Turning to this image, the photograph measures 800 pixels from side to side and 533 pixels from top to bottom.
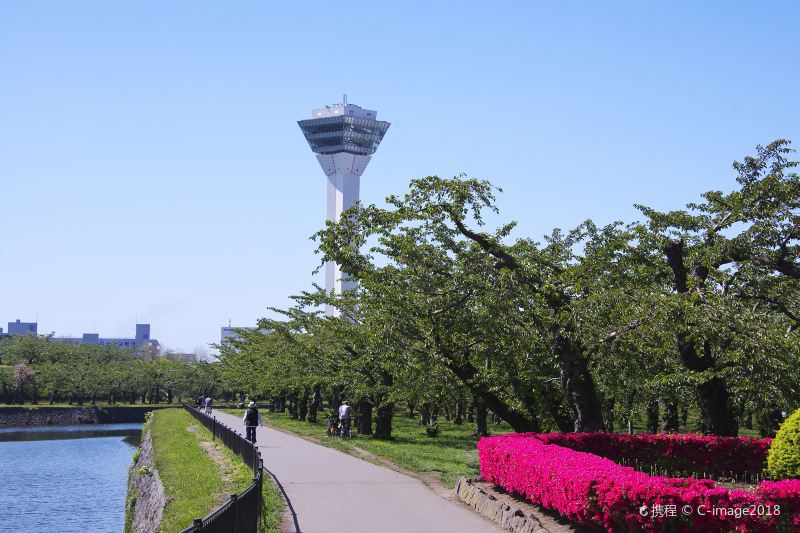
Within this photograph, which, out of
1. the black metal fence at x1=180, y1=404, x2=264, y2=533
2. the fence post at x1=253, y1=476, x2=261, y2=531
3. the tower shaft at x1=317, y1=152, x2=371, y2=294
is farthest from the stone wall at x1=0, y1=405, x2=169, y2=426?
the fence post at x1=253, y1=476, x2=261, y2=531

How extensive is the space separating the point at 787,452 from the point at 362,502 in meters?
8.30

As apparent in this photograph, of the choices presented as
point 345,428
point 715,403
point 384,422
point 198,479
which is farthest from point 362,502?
point 384,422

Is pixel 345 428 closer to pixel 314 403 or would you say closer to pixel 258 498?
pixel 314 403

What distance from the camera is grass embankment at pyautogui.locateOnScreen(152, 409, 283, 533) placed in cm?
1570

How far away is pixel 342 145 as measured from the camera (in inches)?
6137

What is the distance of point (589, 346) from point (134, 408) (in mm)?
88826

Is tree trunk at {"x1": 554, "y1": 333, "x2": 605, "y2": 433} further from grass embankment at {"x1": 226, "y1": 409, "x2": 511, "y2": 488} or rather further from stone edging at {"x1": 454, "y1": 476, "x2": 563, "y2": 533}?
stone edging at {"x1": 454, "y1": 476, "x2": 563, "y2": 533}

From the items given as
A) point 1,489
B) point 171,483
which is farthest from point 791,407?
point 1,489

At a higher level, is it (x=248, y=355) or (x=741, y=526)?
(x=248, y=355)

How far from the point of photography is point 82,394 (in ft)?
343

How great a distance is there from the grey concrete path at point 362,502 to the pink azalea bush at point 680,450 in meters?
3.24

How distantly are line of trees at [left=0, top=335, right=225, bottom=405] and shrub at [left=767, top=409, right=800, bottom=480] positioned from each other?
3395 inches

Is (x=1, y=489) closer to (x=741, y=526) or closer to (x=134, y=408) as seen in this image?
(x=741, y=526)

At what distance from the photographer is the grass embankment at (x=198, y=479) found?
618 inches
